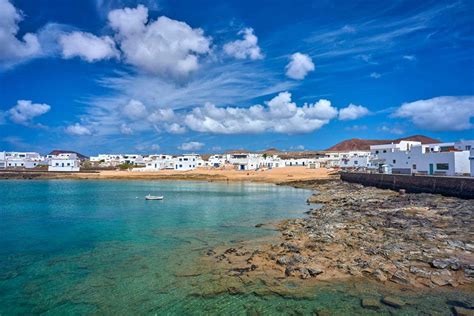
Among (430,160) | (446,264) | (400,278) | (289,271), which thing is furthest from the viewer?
(430,160)

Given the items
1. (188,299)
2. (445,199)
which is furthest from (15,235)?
(445,199)

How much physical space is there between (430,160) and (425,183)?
1190 centimetres

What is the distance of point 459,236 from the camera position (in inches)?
743

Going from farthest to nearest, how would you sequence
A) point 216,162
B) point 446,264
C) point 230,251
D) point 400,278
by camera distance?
point 216,162, point 230,251, point 446,264, point 400,278

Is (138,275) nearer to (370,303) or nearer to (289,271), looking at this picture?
(289,271)

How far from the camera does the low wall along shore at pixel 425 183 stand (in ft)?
113

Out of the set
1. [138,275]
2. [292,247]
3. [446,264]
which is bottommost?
[138,275]

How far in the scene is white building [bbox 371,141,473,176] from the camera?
45656 mm

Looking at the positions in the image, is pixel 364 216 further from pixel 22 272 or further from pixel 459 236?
pixel 22 272

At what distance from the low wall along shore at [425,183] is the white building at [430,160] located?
637cm

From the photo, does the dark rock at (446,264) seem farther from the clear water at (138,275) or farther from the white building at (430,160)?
the white building at (430,160)

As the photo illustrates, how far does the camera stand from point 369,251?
54.2 feet

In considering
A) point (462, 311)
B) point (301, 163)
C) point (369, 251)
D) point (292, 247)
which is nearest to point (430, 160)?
point (369, 251)

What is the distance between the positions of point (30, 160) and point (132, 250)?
139341 millimetres
